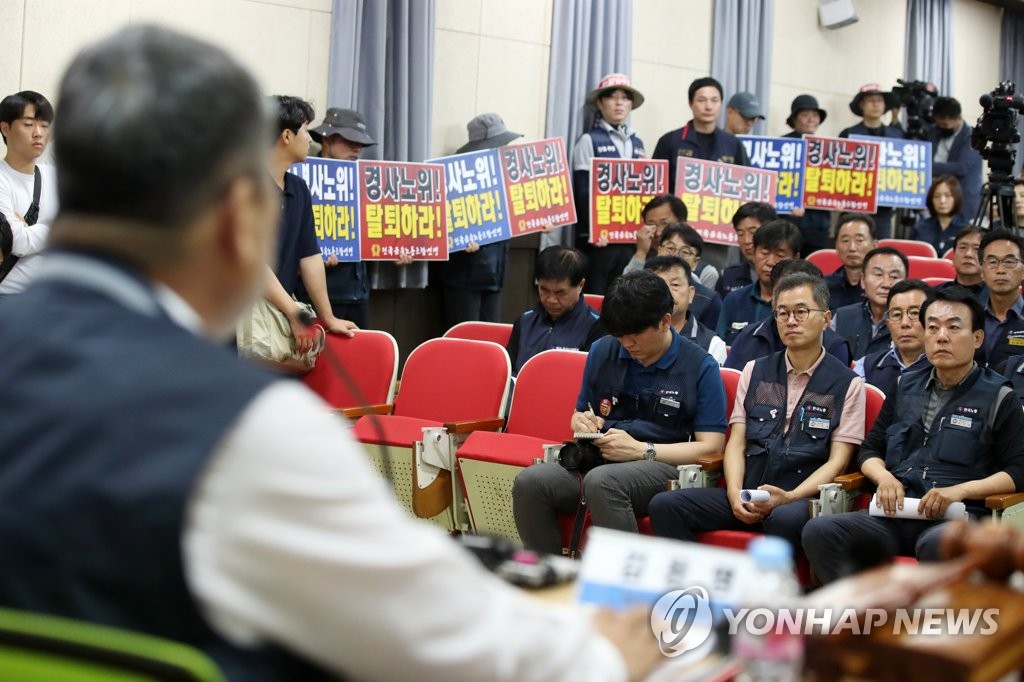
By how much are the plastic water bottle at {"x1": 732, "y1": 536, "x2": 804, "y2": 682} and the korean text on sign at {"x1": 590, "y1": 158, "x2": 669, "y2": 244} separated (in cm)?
541

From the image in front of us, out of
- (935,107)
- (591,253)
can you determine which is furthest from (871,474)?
(935,107)

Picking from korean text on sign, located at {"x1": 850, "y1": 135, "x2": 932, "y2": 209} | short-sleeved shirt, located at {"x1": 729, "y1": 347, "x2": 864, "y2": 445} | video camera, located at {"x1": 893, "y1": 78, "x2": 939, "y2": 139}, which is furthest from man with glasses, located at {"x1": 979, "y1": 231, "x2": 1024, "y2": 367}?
video camera, located at {"x1": 893, "y1": 78, "x2": 939, "y2": 139}

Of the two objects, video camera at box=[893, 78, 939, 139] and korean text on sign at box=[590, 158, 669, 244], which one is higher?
video camera at box=[893, 78, 939, 139]

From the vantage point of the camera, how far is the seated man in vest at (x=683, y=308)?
4.52 meters

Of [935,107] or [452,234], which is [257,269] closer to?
[452,234]

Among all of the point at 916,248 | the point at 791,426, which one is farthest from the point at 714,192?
the point at 791,426

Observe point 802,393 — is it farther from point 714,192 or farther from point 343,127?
point 714,192

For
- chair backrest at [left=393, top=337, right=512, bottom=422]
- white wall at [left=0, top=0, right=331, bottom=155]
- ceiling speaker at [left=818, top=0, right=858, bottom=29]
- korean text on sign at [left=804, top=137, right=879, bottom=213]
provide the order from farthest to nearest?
ceiling speaker at [left=818, top=0, right=858, bottom=29]
korean text on sign at [left=804, top=137, right=879, bottom=213]
white wall at [left=0, top=0, right=331, bottom=155]
chair backrest at [left=393, top=337, right=512, bottom=422]

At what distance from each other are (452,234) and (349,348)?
168 cm

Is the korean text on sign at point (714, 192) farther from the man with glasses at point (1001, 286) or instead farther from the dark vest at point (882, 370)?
the dark vest at point (882, 370)

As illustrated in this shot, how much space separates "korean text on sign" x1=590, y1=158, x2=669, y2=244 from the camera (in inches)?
260

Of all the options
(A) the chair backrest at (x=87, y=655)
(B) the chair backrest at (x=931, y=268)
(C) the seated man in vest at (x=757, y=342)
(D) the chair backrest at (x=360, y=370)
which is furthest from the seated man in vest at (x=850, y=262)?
(A) the chair backrest at (x=87, y=655)

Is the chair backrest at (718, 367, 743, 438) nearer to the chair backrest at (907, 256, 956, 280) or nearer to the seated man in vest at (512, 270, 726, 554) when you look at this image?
the seated man in vest at (512, 270, 726, 554)

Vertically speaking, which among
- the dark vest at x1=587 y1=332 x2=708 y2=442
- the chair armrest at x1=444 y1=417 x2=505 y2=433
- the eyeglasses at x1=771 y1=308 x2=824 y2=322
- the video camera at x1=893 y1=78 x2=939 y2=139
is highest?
the video camera at x1=893 y1=78 x2=939 y2=139
